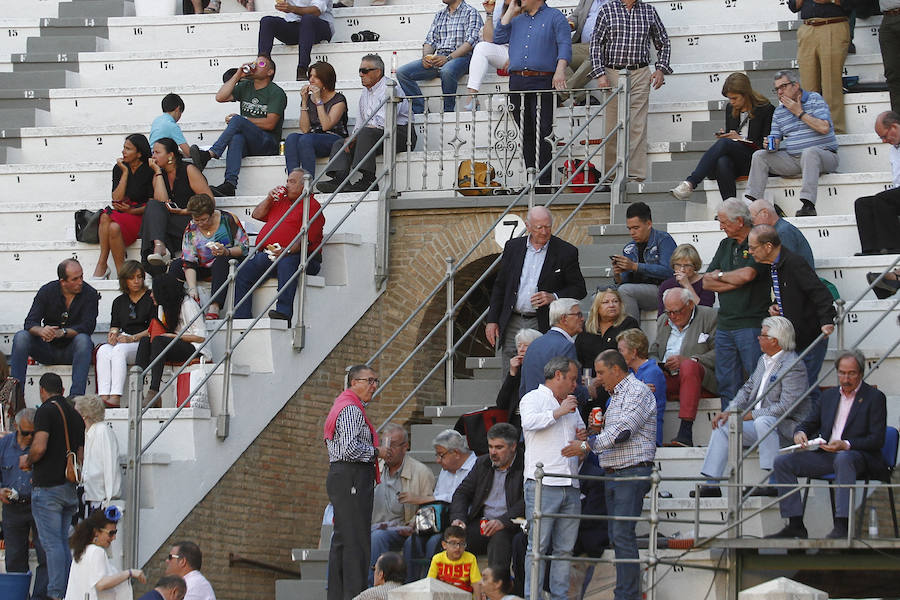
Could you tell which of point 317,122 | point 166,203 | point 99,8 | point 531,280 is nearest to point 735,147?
point 531,280

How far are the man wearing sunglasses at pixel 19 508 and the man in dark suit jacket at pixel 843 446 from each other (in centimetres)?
581

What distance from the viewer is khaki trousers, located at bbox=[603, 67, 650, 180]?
16656mm

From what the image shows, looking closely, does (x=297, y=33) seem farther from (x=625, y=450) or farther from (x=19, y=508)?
(x=625, y=450)

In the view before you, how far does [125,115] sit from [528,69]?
15.8 ft

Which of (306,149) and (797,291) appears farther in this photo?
(306,149)

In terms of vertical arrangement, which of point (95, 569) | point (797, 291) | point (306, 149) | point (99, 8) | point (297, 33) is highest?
point (99, 8)

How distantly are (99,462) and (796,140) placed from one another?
20.9 ft

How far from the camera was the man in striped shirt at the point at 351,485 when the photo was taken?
13102 mm

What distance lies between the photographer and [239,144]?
1798 centimetres

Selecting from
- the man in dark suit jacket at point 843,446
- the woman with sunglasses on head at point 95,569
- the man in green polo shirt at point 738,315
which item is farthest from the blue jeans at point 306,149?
the man in dark suit jacket at point 843,446

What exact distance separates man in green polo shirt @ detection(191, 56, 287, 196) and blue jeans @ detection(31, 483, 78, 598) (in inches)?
172

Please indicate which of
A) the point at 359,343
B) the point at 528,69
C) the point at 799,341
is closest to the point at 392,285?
the point at 359,343

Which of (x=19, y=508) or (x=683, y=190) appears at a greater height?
(x=683, y=190)

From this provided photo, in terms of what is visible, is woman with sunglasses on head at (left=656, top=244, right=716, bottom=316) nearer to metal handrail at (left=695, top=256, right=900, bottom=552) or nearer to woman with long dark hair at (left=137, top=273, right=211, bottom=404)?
metal handrail at (left=695, top=256, right=900, bottom=552)
